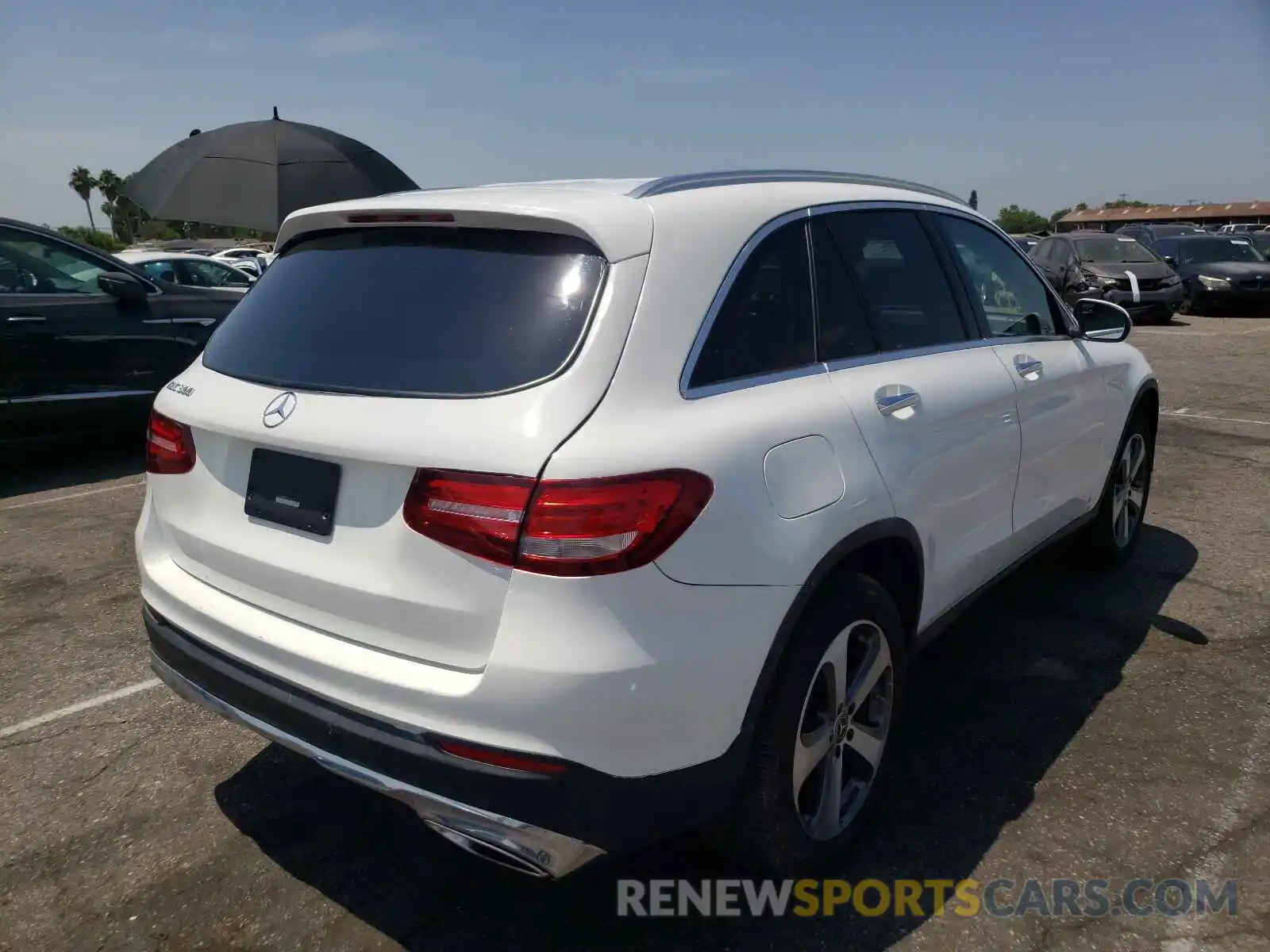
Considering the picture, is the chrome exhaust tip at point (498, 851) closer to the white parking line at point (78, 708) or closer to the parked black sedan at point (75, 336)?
the white parking line at point (78, 708)

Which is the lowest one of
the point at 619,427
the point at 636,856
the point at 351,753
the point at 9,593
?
the point at 9,593

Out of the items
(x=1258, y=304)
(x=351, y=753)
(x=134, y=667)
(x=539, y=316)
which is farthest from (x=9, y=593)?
(x=1258, y=304)

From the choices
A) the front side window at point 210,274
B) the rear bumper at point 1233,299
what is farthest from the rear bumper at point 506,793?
the rear bumper at point 1233,299

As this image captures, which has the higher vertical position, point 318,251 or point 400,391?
point 318,251

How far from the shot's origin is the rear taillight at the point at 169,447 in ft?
8.57

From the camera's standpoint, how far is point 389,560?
2.13 metres

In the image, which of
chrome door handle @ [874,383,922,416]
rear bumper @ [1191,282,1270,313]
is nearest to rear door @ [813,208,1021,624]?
chrome door handle @ [874,383,922,416]

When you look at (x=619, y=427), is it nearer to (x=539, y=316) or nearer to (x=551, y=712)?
(x=539, y=316)

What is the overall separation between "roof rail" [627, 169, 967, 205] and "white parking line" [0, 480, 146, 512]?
5106mm

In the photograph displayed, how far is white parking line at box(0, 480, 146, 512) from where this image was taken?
20.4ft

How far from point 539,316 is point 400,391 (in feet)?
1.13

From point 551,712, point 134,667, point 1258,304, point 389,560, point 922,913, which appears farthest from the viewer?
point 1258,304

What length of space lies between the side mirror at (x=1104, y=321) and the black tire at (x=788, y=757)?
93.9 inches

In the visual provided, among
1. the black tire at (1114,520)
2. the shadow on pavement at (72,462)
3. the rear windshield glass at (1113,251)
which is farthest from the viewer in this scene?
the rear windshield glass at (1113,251)
